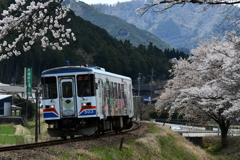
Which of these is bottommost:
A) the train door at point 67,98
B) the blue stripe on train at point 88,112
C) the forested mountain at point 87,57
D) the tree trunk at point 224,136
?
the tree trunk at point 224,136

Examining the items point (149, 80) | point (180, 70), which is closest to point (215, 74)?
point (180, 70)

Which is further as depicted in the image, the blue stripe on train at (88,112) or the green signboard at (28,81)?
the green signboard at (28,81)

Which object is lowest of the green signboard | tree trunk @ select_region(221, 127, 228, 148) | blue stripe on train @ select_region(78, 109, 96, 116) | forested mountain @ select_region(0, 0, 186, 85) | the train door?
tree trunk @ select_region(221, 127, 228, 148)

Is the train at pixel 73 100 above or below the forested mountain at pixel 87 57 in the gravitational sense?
below

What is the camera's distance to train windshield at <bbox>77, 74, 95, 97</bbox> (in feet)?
48.1

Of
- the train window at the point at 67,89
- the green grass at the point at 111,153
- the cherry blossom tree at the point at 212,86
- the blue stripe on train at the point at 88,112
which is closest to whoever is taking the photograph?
the green grass at the point at 111,153

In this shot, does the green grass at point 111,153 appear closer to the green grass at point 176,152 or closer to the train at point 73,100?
the train at point 73,100

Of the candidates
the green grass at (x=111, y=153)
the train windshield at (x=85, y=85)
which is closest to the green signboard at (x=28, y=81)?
the train windshield at (x=85, y=85)

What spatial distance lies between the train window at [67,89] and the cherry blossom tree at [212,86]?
617 centimetres

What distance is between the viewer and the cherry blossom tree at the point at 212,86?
20078 millimetres

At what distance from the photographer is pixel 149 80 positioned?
4451 inches

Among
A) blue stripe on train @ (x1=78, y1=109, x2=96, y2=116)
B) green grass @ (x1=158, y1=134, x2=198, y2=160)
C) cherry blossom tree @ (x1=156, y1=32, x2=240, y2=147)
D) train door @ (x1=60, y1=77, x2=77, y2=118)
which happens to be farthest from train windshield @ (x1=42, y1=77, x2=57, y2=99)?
cherry blossom tree @ (x1=156, y1=32, x2=240, y2=147)

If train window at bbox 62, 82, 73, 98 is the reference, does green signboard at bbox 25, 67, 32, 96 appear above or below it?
above

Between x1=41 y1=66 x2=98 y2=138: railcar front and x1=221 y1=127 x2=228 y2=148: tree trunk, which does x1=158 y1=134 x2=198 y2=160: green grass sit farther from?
x1=221 y1=127 x2=228 y2=148: tree trunk
